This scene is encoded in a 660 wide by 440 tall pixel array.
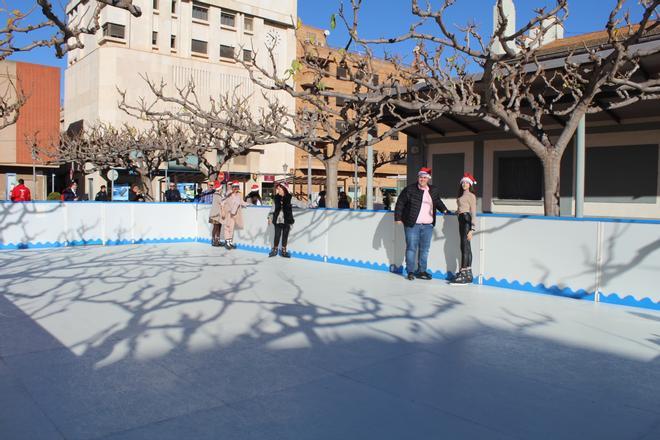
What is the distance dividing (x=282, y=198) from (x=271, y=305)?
571 centimetres

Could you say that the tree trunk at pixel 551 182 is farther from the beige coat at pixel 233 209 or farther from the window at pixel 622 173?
the beige coat at pixel 233 209

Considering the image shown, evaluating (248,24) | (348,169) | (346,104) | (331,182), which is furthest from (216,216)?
(348,169)

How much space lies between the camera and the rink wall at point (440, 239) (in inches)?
309

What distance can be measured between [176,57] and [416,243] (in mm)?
39112

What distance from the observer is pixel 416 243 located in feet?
33.0

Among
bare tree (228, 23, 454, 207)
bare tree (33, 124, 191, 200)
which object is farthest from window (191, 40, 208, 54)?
bare tree (228, 23, 454, 207)

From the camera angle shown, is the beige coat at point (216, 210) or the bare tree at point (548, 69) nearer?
the bare tree at point (548, 69)

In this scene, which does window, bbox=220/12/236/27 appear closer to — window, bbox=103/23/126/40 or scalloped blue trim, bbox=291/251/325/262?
window, bbox=103/23/126/40

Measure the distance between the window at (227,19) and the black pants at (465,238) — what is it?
43.9 metres

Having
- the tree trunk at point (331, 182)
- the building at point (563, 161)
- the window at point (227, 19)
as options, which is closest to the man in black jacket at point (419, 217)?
the building at point (563, 161)

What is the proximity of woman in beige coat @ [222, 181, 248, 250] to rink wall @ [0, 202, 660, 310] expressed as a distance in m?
0.32

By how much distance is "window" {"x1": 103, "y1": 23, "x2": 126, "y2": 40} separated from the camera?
4203 centimetres

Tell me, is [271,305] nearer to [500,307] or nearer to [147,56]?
[500,307]

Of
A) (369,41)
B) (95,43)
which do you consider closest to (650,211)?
(369,41)
